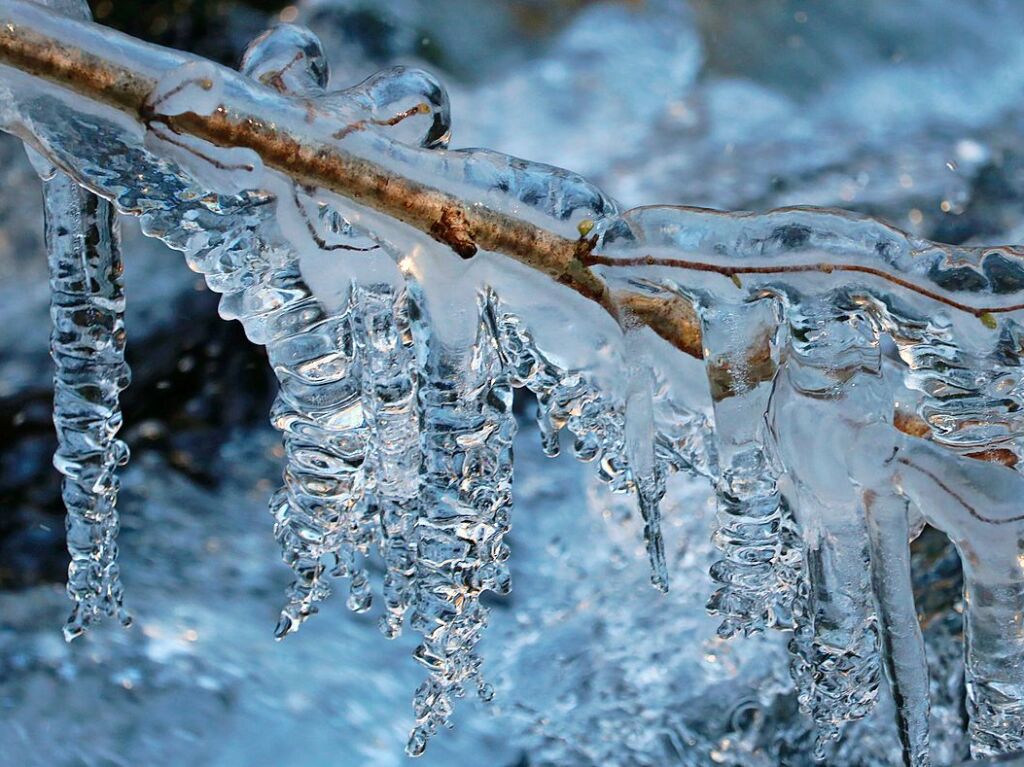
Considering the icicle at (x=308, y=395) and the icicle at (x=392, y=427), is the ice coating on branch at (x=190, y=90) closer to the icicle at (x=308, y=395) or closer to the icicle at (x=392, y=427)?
the icicle at (x=308, y=395)

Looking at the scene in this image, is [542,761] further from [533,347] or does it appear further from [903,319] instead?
[903,319]

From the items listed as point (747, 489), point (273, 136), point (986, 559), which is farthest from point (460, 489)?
point (986, 559)

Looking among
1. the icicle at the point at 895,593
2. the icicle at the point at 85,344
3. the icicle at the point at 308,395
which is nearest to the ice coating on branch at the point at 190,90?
the icicle at the point at 308,395

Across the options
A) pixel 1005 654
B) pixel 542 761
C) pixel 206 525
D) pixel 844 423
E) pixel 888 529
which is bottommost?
pixel 206 525

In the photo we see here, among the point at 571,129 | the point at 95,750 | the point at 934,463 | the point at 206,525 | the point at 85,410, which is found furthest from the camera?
the point at 571,129

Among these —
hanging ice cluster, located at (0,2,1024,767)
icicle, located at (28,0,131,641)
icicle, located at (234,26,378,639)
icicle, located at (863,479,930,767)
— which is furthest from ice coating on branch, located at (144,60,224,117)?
icicle, located at (863,479,930,767)

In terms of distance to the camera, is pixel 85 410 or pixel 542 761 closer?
pixel 85 410

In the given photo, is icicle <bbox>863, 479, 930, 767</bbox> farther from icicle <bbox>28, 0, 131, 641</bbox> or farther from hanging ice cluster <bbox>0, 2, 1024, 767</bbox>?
icicle <bbox>28, 0, 131, 641</bbox>

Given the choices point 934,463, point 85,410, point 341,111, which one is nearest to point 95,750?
point 85,410
